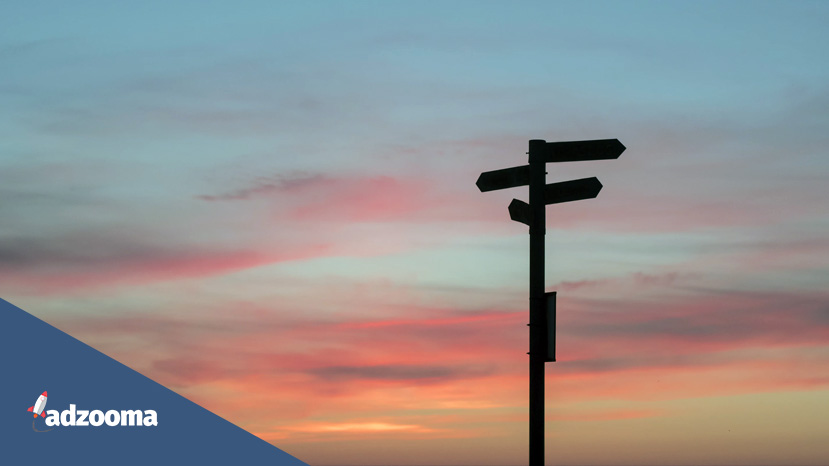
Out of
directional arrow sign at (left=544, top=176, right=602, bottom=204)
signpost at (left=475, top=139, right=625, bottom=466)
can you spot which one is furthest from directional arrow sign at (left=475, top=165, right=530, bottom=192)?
directional arrow sign at (left=544, top=176, right=602, bottom=204)

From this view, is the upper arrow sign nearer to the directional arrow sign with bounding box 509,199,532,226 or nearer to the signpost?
the signpost

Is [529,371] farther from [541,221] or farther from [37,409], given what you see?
[37,409]

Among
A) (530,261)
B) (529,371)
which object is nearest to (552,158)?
(530,261)

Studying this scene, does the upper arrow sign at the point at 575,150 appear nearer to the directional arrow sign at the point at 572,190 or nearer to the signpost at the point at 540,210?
the signpost at the point at 540,210

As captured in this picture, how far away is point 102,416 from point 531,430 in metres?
13.3

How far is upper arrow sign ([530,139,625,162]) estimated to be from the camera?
12273mm

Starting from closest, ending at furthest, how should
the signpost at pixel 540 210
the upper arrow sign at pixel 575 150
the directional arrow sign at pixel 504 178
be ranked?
the signpost at pixel 540 210, the upper arrow sign at pixel 575 150, the directional arrow sign at pixel 504 178

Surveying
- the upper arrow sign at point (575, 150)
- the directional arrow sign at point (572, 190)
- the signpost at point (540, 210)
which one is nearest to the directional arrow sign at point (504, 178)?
the signpost at point (540, 210)

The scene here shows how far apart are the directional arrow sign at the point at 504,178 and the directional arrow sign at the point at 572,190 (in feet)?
1.20

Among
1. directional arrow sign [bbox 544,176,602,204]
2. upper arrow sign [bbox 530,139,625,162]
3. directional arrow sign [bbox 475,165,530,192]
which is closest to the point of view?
directional arrow sign [bbox 544,176,602,204]

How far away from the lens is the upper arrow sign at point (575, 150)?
12273 mm

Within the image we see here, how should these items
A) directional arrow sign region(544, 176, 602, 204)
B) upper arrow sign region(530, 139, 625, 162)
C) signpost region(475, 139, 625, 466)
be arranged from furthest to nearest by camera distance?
upper arrow sign region(530, 139, 625, 162) < directional arrow sign region(544, 176, 602, 204) < signpost region(475, 139, 625, 466)

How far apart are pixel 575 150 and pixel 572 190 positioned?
57 centimetres

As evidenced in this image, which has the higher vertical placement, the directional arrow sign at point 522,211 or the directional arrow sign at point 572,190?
the directional arrow sign at point 572,190
